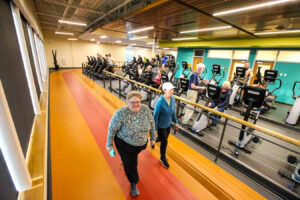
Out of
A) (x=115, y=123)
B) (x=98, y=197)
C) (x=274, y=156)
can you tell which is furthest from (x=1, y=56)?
(x=274, y=156)

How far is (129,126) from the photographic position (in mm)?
1481

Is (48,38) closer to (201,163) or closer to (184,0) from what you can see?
→ (184,0)

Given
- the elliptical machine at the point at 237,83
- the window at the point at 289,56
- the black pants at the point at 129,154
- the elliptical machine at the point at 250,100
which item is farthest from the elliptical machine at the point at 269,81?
the black pants at the point at 129,154

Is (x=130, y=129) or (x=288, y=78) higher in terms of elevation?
(x=288, y=78)

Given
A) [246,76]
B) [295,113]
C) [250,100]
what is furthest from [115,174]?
[246,76]

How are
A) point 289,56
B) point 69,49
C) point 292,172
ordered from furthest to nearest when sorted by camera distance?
Answer: point 69,49 → point 289,56 → point 292,172

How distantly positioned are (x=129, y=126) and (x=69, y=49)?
715 inches

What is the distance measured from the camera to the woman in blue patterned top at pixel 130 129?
4.81ft

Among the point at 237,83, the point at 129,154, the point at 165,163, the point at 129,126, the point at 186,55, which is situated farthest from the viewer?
the point at 186,55

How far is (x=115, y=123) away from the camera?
1.48 m

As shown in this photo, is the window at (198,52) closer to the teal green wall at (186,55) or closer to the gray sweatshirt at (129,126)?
the teal green wall at (186,55)

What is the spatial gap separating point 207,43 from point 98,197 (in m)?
10.4

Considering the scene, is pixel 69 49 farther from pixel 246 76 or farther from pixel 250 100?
pixel 250 100

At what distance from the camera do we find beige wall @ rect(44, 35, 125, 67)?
14432mm
